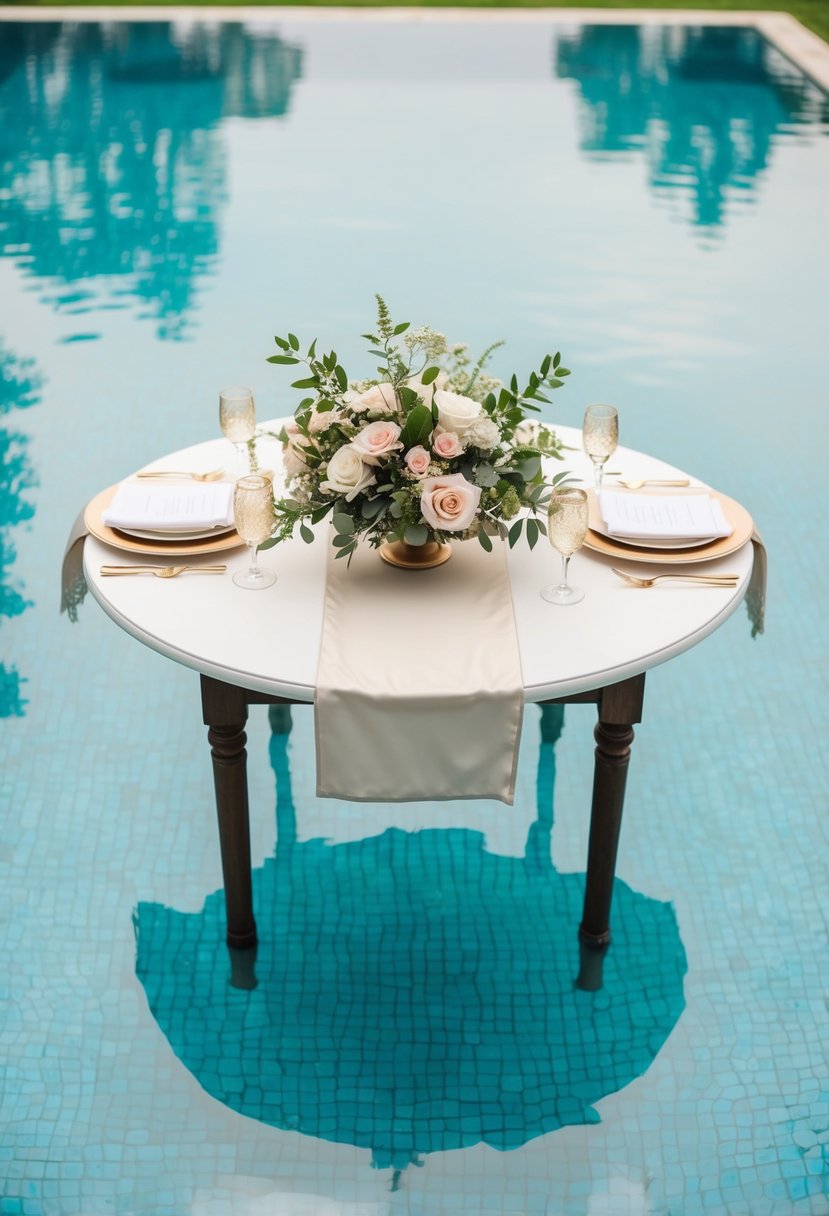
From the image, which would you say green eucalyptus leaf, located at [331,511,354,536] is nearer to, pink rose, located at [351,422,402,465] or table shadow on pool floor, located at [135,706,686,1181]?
pink rose, located at [351,422,402,465]

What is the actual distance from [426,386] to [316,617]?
0.44 m

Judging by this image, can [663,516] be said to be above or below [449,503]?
below

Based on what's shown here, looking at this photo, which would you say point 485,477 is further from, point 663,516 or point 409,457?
point 663,516

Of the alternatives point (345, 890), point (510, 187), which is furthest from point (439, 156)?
point (345, 890)

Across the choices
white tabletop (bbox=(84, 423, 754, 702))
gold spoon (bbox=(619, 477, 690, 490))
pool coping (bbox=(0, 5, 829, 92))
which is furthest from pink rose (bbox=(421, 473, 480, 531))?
pool coping (bbox=(0, 5, 829, 92))

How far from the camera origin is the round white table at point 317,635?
7.18 feet

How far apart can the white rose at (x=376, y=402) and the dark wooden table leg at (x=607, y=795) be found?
2.02 feet

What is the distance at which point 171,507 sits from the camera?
2.59 m

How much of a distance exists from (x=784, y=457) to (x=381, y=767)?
9.99 feet

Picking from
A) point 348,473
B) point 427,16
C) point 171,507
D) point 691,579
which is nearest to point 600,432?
point 691,579

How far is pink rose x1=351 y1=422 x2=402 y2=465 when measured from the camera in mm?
2174

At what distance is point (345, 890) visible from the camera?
2979mm

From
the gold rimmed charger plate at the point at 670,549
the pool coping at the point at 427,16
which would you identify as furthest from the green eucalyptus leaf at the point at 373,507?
the pool coping at the point at 427,16

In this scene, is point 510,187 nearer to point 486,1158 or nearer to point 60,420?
point 60,420
